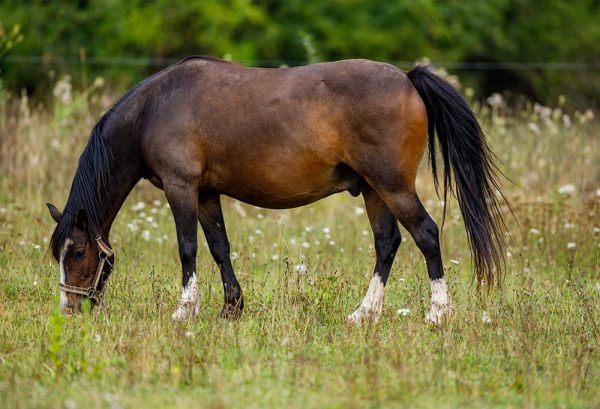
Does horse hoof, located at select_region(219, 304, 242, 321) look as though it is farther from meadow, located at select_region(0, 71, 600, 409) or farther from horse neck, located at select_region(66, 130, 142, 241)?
horse neck, located at select_region(66, 130, 142, 241)

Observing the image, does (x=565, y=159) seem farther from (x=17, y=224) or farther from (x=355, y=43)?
(x=355, y=43)

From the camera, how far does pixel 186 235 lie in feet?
21.8

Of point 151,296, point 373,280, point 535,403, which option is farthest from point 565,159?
point 535,403

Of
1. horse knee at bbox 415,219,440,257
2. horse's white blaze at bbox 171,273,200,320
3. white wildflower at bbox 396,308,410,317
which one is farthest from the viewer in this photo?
horse's white blaze at bbox 171,273,200,320

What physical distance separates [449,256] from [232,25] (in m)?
13.6

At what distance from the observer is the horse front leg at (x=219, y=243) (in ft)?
22.1

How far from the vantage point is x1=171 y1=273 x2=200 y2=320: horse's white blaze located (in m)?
6.43

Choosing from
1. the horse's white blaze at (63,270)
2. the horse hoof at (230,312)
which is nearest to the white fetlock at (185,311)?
the horse hoof at (230,312)

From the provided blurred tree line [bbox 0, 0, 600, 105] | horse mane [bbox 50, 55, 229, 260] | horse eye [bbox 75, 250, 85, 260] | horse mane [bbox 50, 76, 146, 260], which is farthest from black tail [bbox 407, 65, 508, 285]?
blurred tree line [bbox 0, 0, 600, 105]

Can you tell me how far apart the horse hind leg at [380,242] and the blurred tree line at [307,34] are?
1242 centimetres

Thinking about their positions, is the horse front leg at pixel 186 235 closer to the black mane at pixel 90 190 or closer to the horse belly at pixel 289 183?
the horse belly at pixel 289 183

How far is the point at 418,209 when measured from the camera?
20.6 feet

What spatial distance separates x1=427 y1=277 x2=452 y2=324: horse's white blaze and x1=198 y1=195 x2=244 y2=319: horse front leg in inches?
53.5

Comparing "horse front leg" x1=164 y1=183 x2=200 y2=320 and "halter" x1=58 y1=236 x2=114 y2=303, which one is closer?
"horse front leg" x1=164 y1=183 x2=200 y2=320
